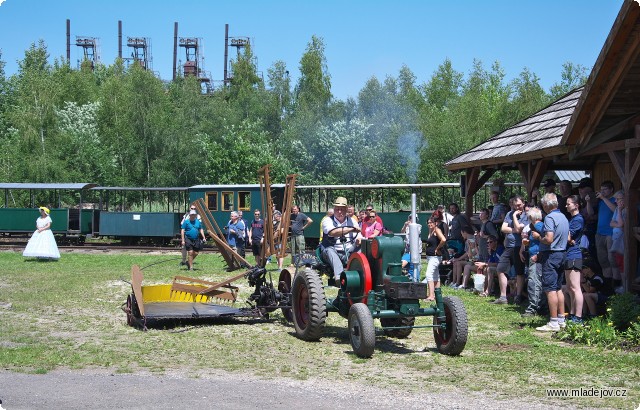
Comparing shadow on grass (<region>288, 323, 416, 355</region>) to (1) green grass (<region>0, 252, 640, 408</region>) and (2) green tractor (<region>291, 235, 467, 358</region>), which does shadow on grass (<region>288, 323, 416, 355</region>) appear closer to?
(1) green grass (<region>0, 252, 640, 408</region>)

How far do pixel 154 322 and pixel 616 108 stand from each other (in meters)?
7.39

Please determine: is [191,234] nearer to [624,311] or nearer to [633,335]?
[624,311]

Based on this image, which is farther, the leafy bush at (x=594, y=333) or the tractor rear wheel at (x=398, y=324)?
the tractor rear wheel at (x=398, y=324)

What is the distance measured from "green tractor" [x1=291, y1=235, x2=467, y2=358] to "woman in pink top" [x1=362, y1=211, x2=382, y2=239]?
256 cm

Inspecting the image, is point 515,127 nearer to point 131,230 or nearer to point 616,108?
point 616,108

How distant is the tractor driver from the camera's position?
35.0ft

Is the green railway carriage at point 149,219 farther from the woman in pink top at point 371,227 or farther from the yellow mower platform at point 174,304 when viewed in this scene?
the yellow mower platform at point 174,304

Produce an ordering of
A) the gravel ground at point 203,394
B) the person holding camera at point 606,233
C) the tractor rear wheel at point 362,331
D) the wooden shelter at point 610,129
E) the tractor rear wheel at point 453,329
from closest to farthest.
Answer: the gravel ground at point 203,394, the tractor rear wheel at point 362,331, the tractor rear wheel at point 453,329, the wooden shelter at point 610,129, the person holding camera at point 606,233

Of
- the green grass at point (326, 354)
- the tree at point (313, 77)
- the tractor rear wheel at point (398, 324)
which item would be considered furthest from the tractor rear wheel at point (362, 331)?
the tree at point (313, 77)

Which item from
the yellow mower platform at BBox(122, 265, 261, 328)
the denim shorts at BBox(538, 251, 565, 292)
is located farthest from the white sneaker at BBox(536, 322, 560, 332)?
the yellow mower platform at BBox(122, 265, 261, 328)

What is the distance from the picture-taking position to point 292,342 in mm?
10031

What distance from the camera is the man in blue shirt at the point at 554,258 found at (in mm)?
10484

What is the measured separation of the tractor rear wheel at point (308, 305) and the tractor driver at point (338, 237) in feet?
1.60

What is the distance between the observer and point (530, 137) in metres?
14.7
